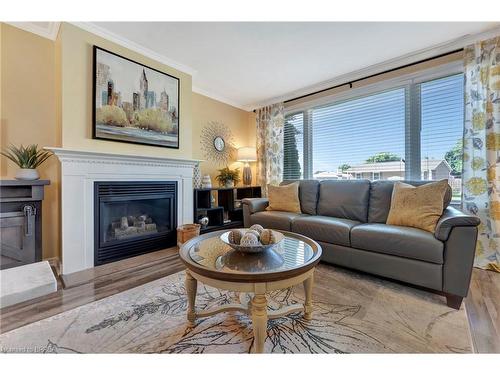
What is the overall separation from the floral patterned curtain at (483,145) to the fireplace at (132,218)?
3347 mm

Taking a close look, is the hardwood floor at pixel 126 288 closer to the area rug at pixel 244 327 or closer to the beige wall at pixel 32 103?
the area rug at pixel 244 327

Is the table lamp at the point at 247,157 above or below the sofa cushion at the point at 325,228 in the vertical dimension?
above

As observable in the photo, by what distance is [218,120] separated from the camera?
403 cm

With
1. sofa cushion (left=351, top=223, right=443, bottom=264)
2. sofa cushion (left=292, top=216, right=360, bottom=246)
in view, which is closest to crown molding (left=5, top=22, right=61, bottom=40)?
sofa cushion (left=292, top=216, right=360, bottom=246)

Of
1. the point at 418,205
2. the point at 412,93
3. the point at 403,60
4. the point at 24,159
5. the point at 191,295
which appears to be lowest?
the point at 191,295

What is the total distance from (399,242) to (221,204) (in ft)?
8.88

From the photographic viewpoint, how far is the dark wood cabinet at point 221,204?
11.2ft

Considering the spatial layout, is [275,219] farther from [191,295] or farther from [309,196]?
[191,295]

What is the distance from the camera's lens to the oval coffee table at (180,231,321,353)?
1059 millimetres

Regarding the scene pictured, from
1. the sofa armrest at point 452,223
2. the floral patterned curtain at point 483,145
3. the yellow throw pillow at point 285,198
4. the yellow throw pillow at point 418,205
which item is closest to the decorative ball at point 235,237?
the sofa armrest at point 452,223

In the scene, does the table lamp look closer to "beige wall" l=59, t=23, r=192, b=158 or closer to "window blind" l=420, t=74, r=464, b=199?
"beige wall" l=59, t=23, r=192, b=158

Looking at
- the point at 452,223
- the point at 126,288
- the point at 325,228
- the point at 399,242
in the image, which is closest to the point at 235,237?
the point at 126,288

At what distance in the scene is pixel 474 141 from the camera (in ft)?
7.59
